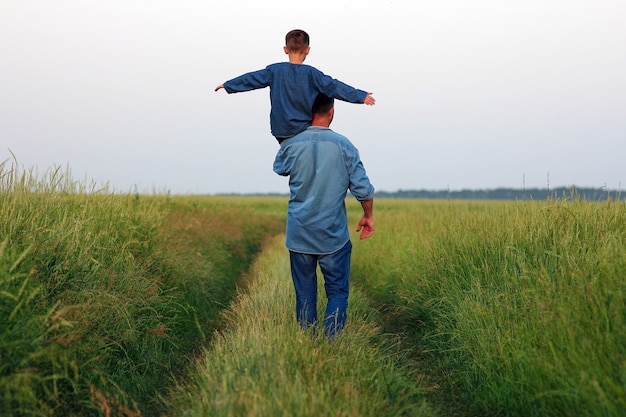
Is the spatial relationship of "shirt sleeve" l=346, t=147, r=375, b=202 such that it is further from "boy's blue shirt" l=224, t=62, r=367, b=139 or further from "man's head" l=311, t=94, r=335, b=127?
"boy's blue shirt" l=224, t=62, r=367, b=139

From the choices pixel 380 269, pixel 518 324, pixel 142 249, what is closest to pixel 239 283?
pixel 380 269

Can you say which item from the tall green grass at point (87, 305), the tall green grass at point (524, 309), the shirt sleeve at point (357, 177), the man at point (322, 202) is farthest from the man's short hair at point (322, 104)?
the tall green grass at point (87, 305)

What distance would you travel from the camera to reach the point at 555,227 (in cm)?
567

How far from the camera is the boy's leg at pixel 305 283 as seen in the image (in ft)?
15.4

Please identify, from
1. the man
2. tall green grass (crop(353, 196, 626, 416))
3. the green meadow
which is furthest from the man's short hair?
tall green grass (crop(353, 196, 626, 416))

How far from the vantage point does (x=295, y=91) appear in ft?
15.1

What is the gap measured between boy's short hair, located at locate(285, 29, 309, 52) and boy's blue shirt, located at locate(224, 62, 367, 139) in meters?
0.18

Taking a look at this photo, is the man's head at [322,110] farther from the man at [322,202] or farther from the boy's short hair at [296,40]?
the boy's short hair at [296,40]

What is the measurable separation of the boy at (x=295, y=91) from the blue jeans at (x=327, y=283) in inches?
43.4

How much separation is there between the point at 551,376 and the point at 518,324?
776 mm

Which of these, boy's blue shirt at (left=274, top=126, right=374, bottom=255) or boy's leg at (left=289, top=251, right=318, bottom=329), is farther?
boy's leg at (left=289, top=251, right=318, bottom=329)

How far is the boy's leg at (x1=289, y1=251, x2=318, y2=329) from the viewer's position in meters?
4.70

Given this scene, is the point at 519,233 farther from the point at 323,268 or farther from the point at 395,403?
the point at 395,403

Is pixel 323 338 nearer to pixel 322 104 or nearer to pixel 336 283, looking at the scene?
pixel 336 283
